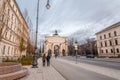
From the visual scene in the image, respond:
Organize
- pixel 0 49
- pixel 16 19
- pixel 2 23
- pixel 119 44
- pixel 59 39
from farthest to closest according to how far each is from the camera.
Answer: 1. pixel 59 39
2. pixel 119 44
3. pixel 16 19
4. pixel 0 49
5. pixel 2 23

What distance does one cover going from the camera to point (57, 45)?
11975 centimetres

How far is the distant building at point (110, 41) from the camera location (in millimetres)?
58844

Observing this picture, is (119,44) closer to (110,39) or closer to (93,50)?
(110,39)

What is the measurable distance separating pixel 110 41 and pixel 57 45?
6166 cm

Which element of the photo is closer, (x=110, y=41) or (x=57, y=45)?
(x=110, y=41)

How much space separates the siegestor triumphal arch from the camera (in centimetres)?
11481

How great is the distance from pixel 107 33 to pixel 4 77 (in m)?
64.0

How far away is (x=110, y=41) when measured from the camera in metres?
63.8

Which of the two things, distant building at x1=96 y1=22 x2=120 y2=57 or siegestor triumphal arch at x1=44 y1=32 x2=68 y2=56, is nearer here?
distant building at x1=96 y1=22 x2=120 y2=57

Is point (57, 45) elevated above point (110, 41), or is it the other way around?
point (57, 45)

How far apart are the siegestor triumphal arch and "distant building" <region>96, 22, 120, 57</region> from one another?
1815 inches

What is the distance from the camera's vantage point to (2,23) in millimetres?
11438

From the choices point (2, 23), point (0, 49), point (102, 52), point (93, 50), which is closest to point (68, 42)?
point (93, 50)

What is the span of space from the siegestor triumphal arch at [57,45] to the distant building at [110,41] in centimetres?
4609
